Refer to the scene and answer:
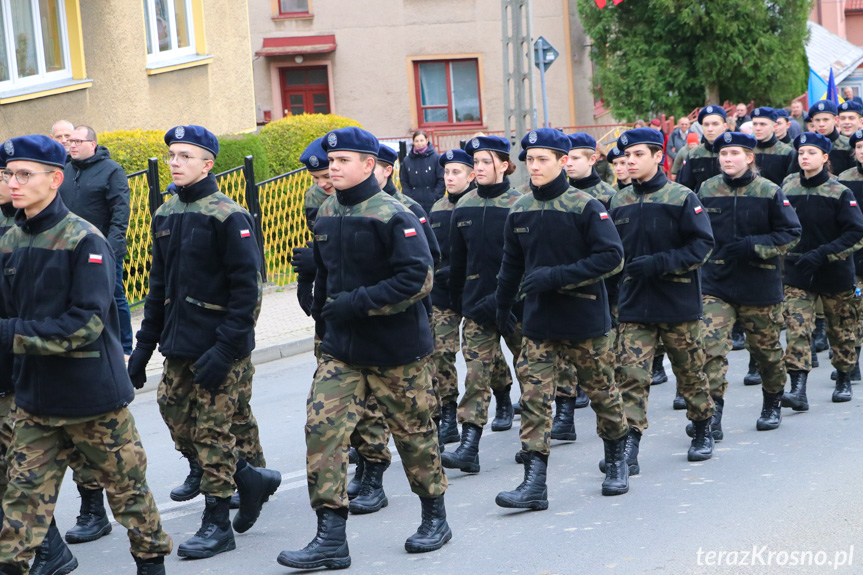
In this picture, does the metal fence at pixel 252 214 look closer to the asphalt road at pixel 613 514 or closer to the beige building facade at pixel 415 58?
the asphalt road at pixel 613 514

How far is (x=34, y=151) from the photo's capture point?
5.35 meters

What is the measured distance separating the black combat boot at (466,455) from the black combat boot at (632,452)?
806 mm

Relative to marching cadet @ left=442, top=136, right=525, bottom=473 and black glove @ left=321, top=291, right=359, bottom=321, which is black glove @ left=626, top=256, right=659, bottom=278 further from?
black glove @ left=321, top=291, right=359, bottom=321

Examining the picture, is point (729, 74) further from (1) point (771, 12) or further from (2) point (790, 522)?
(2) point (790, 522)

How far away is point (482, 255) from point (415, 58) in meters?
27.1

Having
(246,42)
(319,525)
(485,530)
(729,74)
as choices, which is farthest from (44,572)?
(729,74)

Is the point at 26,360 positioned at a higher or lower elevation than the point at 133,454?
higher

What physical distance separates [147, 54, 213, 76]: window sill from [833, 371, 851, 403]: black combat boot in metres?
12.0

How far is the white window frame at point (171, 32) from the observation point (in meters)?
18.6

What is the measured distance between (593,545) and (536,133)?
2.25 metres

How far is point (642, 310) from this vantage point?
758 centimetres

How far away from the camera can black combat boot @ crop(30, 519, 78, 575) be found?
5.95m

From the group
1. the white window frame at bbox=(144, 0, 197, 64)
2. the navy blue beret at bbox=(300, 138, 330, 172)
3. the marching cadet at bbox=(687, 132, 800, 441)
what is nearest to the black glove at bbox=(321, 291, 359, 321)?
the navy blue beret at bbox=(300, 138, 330, 172)

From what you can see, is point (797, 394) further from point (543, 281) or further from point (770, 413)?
point (543, 281)
